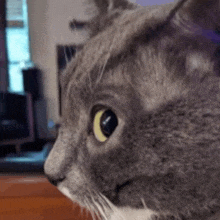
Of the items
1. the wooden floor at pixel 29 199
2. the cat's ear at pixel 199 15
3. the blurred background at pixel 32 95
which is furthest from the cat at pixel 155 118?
the wooden floor at pixel 29 199

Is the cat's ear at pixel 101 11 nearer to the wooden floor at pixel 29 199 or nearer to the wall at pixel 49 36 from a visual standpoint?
the wall at pixel 49 36

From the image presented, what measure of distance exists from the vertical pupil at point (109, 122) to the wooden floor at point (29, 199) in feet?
1.27

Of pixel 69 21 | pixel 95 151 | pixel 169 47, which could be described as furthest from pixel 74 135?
pixel 69 21

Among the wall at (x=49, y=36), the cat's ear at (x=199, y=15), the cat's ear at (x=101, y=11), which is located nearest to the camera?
the cat's ear at (x=199, y=15)

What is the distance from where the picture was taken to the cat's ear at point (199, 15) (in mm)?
258

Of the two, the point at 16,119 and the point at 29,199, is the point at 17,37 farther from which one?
the point at 29,199

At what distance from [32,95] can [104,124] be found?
0.32m

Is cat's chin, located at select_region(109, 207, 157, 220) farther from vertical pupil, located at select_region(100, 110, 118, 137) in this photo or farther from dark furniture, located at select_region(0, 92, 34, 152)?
dark furniture, located at select_region(0, 92, 34, 152)

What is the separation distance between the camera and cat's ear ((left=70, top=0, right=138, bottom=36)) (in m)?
0.45

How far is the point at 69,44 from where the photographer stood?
1.87 ft

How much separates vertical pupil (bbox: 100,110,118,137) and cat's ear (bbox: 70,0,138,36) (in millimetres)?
187

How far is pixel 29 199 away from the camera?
0.66 metres

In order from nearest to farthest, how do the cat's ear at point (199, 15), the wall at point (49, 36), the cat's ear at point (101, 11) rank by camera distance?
1. the cat's ear at point (199, 15)
2. the cat's ear at point (101, 11)
3. the wall at point (49, 36)

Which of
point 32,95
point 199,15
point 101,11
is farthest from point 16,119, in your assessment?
point 199,15
